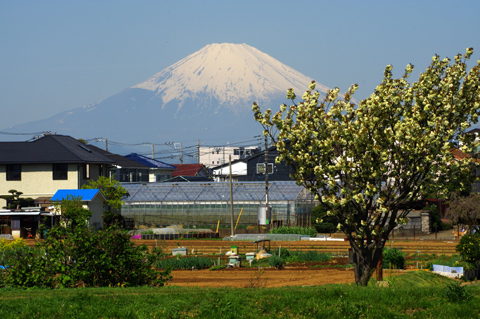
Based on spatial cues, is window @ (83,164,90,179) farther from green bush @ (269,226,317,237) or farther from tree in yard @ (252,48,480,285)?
→ tree in yard @ (252,48,480,285)

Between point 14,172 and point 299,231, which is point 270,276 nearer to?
point 299,231

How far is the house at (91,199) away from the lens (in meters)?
56.8

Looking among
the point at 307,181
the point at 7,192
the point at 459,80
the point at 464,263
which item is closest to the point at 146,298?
the point at 307,181

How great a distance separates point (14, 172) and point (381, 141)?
53100mm

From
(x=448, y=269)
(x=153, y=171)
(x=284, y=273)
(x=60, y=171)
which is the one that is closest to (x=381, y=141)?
(x=448, y=269)

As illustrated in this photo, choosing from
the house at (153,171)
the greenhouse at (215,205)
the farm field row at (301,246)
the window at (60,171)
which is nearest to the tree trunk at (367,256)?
the farm field row at (301,246)

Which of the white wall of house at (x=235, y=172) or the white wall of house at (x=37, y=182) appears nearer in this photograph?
the white wall of house at (x=37, y=182)

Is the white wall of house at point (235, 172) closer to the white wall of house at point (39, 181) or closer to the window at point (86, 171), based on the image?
the window at point (86, 171)

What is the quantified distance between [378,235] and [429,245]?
2858 centimetres

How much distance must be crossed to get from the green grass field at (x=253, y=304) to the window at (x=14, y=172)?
160ft

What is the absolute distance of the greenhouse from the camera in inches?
2569

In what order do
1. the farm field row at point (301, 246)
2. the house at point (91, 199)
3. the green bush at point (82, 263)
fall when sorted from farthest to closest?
the house at point (91, 199) < the farm field row at point (301, 246) < the green bush at point (82, 263)

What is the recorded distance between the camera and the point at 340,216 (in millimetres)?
17453

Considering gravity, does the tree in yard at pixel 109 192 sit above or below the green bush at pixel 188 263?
above
